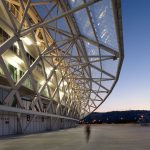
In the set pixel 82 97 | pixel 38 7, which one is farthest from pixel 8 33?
pixel 82 97

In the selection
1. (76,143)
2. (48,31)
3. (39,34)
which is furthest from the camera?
(39,34)

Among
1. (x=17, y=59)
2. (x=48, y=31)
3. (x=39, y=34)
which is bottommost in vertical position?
(x=17, y=59)

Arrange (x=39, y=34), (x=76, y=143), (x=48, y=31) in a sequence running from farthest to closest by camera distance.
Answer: (x=39, y=34) < (x=48, y=31) < (x=76, y=143)

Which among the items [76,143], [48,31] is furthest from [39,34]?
[76,143]

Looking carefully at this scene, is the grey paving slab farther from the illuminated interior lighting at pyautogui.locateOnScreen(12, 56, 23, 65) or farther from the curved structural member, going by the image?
the illuminated interior lighting at pyautogui.locateOnScreen(12, 56, 23, 65)

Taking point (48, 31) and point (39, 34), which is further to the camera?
point (39, 34)

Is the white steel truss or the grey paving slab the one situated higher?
the white steel truss

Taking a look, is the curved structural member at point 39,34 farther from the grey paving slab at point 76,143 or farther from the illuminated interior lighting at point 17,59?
the grey paving slab at point 76,143

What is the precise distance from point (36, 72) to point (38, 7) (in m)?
13.9

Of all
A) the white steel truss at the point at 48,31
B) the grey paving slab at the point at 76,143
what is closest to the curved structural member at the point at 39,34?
the white steel truss at the point at 48,31

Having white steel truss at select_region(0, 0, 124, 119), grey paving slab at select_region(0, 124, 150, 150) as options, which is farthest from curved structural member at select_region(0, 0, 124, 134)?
grey paving slab at select_region(0, 124, 150, 150)

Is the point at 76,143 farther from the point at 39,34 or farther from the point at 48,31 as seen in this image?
the point at 39,34

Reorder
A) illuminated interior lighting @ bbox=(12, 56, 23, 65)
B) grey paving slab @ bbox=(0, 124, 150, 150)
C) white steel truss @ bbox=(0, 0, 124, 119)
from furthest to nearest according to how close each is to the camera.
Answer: illuminated interior lighting @ bbox=(12, 56, 23, 65) → white steel truss @ bbox=(0, 0, 124, 119) → grey paving slab @ bbox=(0, 124, 150, 150)

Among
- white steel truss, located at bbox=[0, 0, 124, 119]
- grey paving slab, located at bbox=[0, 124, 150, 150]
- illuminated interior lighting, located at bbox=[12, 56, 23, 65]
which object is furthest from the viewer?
illuminated interior lighting, located at bbox=[12, 56, 23, 65]
